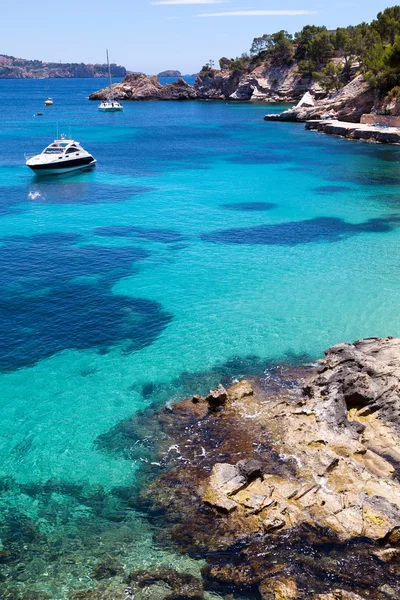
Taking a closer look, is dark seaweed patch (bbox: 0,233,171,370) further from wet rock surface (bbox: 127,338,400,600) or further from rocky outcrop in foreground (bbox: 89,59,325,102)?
rocky outcrop in foreground (bbox: 89,59,325,102)

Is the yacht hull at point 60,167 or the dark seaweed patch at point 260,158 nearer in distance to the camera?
the yacht hull at point 60,167

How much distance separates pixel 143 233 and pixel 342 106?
73.1 m

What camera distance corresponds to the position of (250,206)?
50.5 meters

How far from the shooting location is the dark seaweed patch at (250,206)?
49.7 metres

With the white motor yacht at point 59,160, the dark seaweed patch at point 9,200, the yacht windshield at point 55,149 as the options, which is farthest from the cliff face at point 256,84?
the dark seaweed patch at point 9,200

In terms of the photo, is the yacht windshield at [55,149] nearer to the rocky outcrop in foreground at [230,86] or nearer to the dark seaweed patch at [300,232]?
the dark seaweed patch at [300,232]

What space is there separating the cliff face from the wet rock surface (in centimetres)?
13466

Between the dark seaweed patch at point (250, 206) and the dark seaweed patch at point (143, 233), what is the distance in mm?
9165

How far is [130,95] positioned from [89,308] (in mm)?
174868

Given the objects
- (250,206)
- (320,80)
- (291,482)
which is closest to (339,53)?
(320,80)

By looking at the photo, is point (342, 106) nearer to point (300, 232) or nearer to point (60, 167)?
point (60, 167)

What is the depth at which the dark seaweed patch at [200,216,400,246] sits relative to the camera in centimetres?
4075

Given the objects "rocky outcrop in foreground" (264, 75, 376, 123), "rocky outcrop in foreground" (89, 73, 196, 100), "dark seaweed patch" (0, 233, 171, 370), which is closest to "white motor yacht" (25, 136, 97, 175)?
"dark seaweed patch" (0, 233, 171, 370)

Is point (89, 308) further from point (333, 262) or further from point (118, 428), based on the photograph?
point (333, 262)
